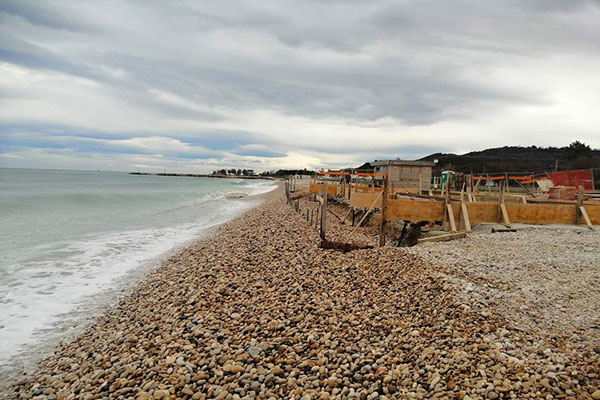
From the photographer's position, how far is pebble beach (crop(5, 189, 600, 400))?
3789mm

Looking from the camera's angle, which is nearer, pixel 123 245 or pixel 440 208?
pixel 440 208

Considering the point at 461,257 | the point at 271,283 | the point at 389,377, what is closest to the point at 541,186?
the point at 461,257

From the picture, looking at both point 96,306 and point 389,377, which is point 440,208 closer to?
point 389,377

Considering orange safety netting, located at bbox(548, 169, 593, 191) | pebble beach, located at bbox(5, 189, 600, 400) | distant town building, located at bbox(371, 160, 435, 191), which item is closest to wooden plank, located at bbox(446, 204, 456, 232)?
pebble beach, located at bbox(5, 189, 600, 400)

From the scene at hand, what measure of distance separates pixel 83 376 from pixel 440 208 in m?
10.6

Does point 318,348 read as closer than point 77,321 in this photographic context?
Yes

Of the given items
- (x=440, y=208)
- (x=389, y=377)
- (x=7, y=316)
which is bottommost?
(x=7, y=316)

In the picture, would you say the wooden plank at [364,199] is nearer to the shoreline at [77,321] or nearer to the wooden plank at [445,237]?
the wooden plank at [445,237]

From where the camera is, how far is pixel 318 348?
457 cm

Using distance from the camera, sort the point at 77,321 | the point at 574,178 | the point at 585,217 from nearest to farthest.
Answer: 1. the point at 77,321
2. the point at 585,217
3. the point at 574,178

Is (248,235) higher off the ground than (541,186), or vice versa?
(541,186)

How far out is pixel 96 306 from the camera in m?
7.45

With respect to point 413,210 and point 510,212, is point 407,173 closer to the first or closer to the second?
point 510,212

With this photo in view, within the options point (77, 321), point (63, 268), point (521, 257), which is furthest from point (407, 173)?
point (77, 321)
